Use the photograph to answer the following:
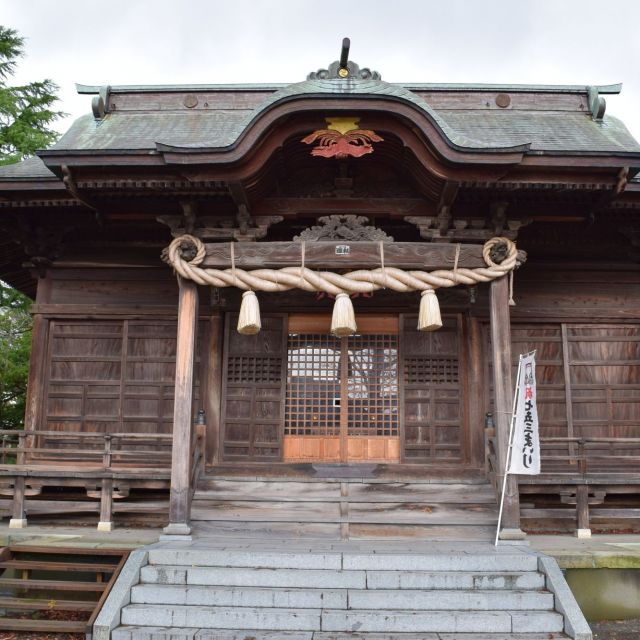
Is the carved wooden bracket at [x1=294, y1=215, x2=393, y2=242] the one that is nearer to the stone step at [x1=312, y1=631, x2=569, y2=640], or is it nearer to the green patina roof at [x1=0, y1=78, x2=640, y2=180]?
the green patina roof at [x1=0, y1=78, x2=640, y2=180]

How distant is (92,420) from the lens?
33.1ft

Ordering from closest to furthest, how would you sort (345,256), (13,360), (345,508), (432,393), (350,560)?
(350,560) → (345,256) → (345,508) → (432,393) → (13,360)

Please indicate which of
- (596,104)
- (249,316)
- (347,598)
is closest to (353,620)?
(347,598)

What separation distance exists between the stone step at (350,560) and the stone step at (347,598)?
1.23ft

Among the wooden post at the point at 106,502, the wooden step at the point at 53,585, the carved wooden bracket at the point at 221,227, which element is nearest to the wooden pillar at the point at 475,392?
the carved wooden bracket at the point at 221,227

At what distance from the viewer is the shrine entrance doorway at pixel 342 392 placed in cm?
995

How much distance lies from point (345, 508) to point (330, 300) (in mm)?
3601

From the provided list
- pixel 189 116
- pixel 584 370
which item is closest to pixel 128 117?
pixel 189 116

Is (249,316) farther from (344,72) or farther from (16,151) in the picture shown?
(16,151)

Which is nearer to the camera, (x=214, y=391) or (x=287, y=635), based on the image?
(x=287, y=635)

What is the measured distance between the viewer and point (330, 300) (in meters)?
10.3

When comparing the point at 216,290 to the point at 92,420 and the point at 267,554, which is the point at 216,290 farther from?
the point at 267,554

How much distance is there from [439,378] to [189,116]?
7086 mm

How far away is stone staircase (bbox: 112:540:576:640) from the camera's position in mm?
5797
